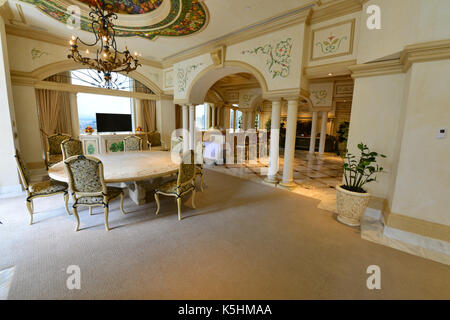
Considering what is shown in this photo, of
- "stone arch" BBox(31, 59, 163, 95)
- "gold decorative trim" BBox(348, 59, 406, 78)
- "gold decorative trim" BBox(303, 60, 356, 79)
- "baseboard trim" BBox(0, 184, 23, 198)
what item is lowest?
"baseboard trim" BBox(0, 184, 23, 198)

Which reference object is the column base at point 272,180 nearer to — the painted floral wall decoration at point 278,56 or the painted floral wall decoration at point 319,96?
the painted floral wall decoration at point 278,56

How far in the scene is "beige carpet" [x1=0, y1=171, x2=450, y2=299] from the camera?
1.66m

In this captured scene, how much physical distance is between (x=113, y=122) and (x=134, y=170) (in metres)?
4.50

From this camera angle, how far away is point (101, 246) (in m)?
2.20

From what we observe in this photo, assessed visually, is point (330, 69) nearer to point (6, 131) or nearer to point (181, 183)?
point (181, 183)

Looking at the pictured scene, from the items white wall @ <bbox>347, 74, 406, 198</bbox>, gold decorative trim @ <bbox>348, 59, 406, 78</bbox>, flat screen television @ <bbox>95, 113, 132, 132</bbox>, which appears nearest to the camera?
gold decorative trim @ <bbox>348, 59, 406, 78</bbox>

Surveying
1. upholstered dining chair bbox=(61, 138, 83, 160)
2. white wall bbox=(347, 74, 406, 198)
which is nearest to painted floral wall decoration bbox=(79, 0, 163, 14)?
upholstered dining chair bbox=(61, 138, 83, 160)

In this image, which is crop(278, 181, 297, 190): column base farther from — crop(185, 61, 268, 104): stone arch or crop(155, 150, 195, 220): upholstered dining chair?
crop(155, 150, 195, 220): upholstered dining chair

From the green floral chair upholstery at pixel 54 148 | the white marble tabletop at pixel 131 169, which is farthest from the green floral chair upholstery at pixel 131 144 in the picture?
the green floral chair upholstery at pixel 54 148

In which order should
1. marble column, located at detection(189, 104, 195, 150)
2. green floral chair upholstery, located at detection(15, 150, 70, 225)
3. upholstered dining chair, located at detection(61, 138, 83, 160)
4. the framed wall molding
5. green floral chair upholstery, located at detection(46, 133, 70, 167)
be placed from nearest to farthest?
green floral chair upholstery, located at detection(15, 150, 70, 225) < the framed wall molding < upholstered dining chair, located at detection(61, 138, 83, 160) < green floral chair upholstery, located at detection(46, 133, 70, 167) < marble column, located at detection(189, 104, 195, 150)

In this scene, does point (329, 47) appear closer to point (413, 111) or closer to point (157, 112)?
point (413, 111)

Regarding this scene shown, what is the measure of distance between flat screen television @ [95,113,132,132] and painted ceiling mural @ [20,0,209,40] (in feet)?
8.32

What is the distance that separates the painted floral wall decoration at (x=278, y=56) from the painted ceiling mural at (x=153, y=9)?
137 centimetres
